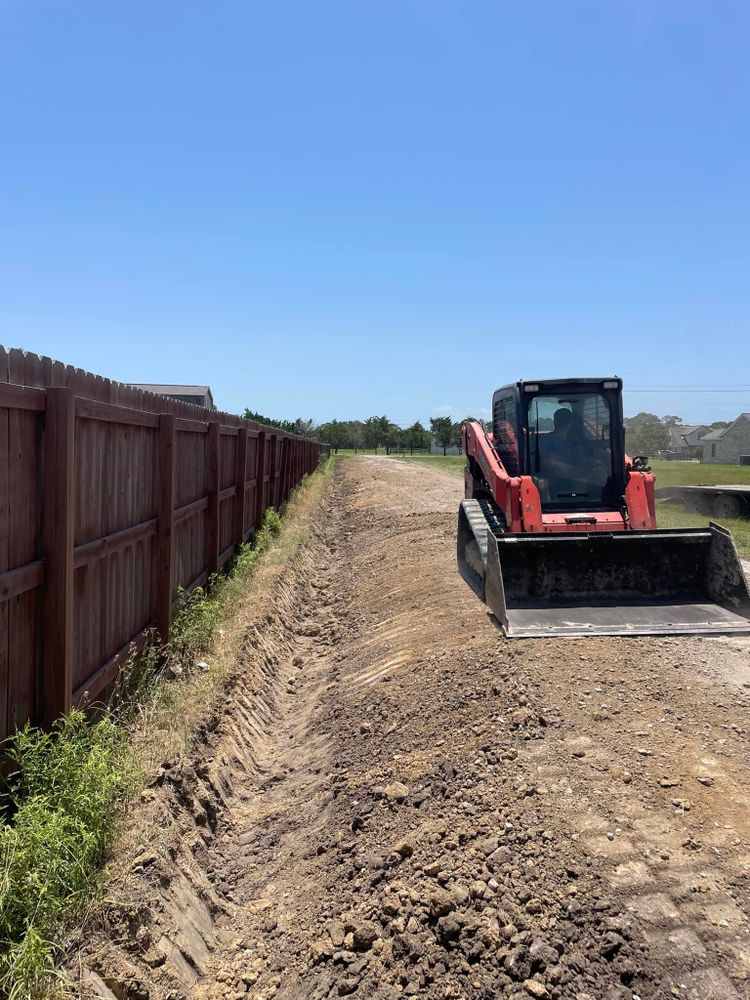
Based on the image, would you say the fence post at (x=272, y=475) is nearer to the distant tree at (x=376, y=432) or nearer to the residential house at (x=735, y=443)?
the residential house at (x=735, y=443)

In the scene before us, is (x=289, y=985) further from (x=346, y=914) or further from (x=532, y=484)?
(x=532, y=484)

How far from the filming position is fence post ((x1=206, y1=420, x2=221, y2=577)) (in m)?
8.24

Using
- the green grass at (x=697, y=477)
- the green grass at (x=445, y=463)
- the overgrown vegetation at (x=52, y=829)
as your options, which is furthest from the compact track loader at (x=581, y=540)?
the green grass at (x=445, y=463)

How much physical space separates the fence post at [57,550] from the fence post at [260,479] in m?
8.81

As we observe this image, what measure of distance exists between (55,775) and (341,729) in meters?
3.02

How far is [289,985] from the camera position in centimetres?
330

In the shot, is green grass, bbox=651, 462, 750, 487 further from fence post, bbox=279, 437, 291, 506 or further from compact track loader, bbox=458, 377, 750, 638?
compact track loader, bbox=458, 377, 750, 638

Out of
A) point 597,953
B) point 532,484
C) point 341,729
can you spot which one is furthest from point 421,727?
point 532,484

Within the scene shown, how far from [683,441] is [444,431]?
40.2m

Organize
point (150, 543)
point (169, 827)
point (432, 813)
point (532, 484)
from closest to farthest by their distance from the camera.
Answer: point (169, 827) < point (432, 813) < point (150, 543) < point (532, 484)

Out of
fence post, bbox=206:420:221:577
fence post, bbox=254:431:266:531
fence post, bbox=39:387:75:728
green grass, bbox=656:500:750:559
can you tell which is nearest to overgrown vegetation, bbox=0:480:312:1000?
fence post, bbox=39:387:75:728

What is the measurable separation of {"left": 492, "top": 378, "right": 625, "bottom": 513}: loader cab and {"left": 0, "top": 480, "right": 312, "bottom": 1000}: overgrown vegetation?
19.4ft

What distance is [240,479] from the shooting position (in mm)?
10398

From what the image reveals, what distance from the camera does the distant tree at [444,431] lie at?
107688 millimetres
